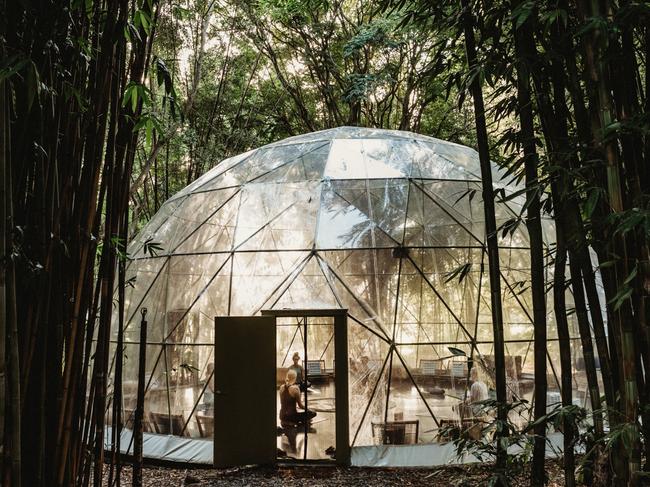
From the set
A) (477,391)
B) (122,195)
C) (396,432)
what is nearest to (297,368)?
(396,432)

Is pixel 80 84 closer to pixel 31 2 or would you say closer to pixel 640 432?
pixel 31 2

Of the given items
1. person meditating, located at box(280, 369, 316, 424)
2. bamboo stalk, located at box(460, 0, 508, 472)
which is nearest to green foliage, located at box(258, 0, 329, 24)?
person meditating, located at box(280, 369, 316, 424)

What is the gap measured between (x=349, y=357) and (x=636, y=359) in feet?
17.5

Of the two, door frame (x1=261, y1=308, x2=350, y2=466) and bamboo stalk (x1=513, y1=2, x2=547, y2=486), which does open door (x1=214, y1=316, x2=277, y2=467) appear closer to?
door frame (x1=261, y1=308, x2=350, y2=466)

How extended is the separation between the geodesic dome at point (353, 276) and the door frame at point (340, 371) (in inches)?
5.8

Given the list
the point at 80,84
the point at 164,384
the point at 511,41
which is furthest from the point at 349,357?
the point at 80,84

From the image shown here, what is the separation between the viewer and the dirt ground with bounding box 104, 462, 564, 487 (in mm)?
7000

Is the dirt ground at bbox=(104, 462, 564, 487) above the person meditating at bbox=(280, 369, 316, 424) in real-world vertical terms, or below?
below

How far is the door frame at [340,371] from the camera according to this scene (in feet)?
25.3

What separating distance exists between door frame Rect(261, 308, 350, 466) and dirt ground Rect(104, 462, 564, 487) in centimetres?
28

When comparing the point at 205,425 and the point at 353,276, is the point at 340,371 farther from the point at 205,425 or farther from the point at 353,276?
the point at 205,425

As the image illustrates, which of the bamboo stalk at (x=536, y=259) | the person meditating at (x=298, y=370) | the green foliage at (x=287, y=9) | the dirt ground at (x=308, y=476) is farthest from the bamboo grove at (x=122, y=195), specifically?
the green foliage at (x=287, y=9)

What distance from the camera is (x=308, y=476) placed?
7387 millimetres

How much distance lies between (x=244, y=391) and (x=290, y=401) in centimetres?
77
